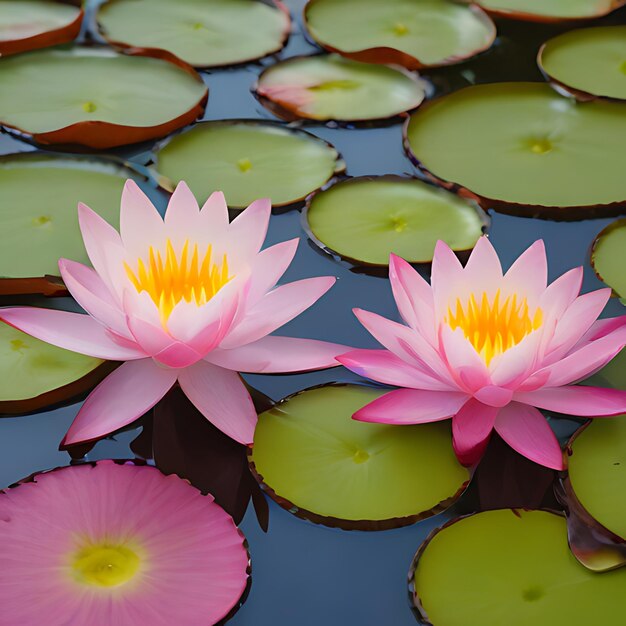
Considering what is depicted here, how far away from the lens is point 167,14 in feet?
6.65

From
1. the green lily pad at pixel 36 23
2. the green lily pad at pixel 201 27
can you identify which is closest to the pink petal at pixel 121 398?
the green lily pad at pixel 201 27

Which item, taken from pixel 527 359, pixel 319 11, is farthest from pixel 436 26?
pixel 527 359

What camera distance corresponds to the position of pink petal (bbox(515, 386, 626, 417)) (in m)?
1.06

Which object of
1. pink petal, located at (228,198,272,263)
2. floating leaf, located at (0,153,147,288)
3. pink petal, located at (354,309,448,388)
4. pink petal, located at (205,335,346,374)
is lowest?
floating leaf, located at (0,153,147,288)

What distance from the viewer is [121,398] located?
3.62 ft

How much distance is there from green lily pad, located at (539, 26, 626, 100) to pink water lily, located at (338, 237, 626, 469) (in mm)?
797

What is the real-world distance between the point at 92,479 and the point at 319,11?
1378mm

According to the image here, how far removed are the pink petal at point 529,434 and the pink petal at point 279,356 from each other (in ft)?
0.77

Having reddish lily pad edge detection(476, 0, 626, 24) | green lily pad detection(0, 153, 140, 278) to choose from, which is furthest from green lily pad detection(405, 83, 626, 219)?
green lily pad detection(0, 153, 140, 278)

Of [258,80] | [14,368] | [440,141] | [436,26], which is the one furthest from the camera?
[436,26]

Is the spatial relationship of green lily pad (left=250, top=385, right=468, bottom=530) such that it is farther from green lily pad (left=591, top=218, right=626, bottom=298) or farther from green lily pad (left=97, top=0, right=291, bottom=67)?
green lily pad (left=97, top=0, right=291, bottom=67)

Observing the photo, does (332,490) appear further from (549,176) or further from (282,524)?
(549,176)

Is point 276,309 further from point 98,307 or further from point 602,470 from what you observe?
point 602,470

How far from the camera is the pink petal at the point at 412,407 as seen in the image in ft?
3.49
